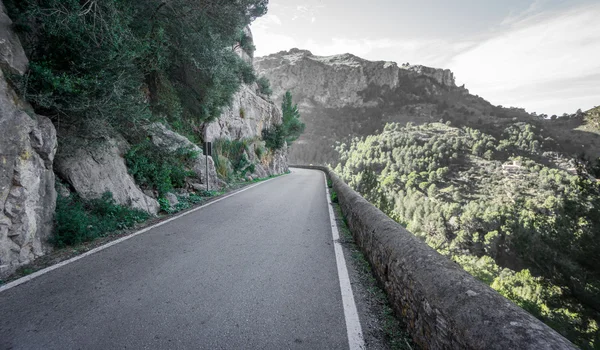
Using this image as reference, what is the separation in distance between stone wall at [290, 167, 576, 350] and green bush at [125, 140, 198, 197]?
6939mm

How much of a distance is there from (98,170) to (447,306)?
7.22 m

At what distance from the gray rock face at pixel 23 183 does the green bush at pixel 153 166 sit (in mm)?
2640

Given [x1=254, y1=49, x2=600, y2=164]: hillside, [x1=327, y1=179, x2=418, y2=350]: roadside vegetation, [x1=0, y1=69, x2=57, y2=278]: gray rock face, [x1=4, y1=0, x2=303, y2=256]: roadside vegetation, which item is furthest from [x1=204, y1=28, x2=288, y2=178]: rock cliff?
[x1=254, y1=49, x2=600, y2=164]: hillside

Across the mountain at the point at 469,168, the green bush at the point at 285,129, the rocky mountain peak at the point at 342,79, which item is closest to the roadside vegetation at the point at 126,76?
the mountain at the point at 469,168

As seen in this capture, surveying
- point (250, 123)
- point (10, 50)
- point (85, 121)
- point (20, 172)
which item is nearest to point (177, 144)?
point (85, 121)

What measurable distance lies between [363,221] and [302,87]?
16594 cm

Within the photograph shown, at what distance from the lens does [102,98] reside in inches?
212

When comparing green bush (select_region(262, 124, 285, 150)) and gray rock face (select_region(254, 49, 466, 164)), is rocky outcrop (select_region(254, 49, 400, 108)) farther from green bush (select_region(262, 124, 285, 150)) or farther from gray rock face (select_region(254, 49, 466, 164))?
green bush (select_region(262, 124, 285, 150))

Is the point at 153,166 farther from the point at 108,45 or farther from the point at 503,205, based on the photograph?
the point at 503,205

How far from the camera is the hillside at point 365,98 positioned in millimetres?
Result: 137250

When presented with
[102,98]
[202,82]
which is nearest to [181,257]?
[102,98]

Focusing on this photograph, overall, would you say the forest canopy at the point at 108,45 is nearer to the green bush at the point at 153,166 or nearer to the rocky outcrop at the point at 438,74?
the green bush at the point at 153,166

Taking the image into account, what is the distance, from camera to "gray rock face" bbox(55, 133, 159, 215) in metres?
5.34

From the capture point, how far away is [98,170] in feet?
19.6
